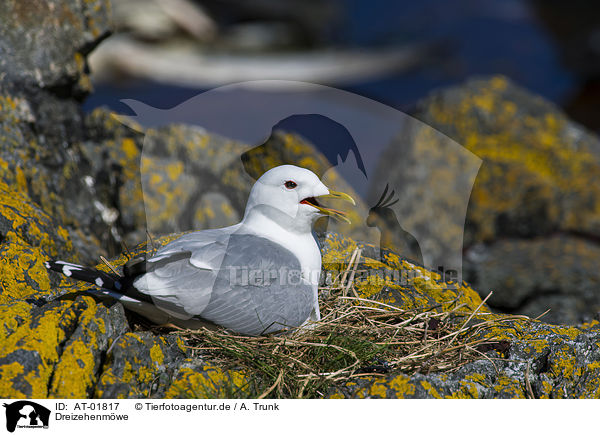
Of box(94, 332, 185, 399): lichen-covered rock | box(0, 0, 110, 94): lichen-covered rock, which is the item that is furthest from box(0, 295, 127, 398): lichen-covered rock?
box(0, 0, 110, 94): lichen-covered rock

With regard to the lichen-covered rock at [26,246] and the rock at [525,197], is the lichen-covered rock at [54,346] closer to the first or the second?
the lichen-covered rock at [26,246]

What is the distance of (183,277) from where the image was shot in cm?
283

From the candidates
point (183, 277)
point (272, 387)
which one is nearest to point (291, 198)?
point (183, 277)

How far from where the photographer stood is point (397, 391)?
2568mm

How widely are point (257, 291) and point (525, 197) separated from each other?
4.84 m

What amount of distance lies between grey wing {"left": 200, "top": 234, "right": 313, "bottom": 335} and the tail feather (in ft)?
1.48

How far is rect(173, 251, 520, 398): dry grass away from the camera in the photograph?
269cm

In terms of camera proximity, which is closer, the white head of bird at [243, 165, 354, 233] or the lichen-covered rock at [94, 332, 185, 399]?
the lichen-covered rock at [94, 332, 185, 399]

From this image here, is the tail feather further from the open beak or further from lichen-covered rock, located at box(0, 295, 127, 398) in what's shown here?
the open beak

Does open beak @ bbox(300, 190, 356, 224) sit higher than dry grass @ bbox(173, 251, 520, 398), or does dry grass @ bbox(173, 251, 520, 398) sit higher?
open beak @ bbox(300, 190, 356, 224)

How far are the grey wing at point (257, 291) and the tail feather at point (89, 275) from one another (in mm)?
450

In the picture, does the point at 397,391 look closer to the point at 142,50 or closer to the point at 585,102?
the point at 585,102

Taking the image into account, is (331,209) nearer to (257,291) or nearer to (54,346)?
(257,291)

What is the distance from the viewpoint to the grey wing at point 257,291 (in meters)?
2.86
